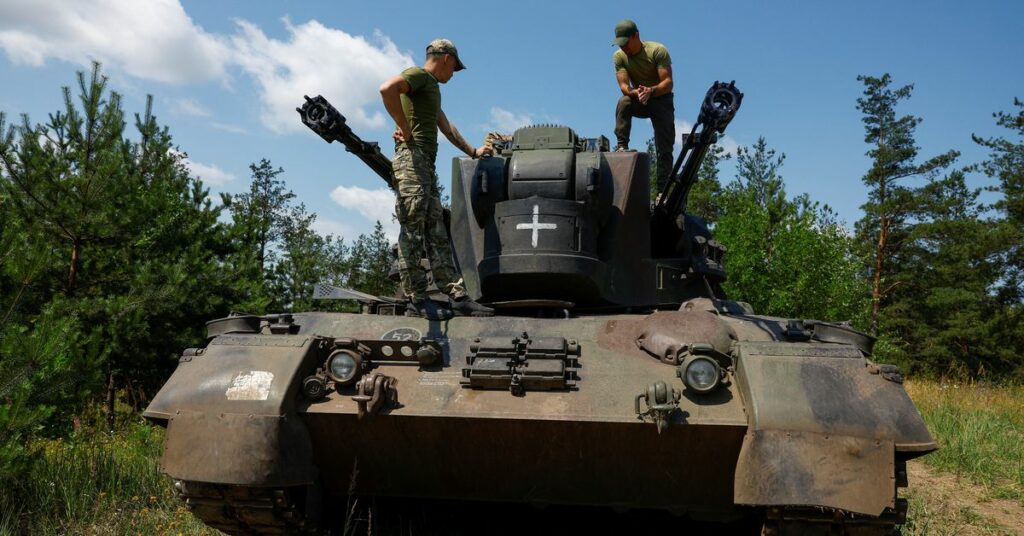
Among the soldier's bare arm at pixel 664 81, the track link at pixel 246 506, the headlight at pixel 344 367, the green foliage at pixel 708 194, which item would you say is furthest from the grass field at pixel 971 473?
the green foliage at pixel 708 194

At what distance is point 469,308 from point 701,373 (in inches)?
82.8

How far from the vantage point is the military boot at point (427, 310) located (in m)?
6.27

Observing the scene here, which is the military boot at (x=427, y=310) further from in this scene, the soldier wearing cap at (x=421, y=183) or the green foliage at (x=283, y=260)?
the green foliage at (x=283, y=260)

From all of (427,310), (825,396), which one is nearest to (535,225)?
(427,310)

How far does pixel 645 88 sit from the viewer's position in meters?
8.30

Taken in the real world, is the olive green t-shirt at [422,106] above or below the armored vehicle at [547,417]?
above

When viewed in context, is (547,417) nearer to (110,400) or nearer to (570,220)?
(570,220)

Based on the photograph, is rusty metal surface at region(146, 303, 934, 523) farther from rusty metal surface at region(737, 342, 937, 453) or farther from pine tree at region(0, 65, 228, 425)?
pine tree at region(0, 65, 228, 425)

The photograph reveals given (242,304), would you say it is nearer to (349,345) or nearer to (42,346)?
(42,346)

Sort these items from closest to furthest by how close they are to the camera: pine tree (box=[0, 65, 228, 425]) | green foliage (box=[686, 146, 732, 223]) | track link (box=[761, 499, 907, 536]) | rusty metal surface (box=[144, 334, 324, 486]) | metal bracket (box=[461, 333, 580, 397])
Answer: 1. track link (box=[761, 499, 907, 536])
2. rusty metal surface (box=[144, 334, 324, 486])
3. metal bracket (box=[461, 333, 580, 397])
4. pine tree (box=[0, 65, 228, 425])
5. green foliage (box=[686, 146, 732, 223])

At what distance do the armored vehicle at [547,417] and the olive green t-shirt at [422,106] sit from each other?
1.42 metres

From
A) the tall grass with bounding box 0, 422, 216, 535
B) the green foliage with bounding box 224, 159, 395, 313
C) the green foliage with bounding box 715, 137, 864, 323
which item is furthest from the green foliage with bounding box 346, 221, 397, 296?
the tall grass with bounding box 0, 422, 216, 535

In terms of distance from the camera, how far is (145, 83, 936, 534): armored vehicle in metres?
4.80

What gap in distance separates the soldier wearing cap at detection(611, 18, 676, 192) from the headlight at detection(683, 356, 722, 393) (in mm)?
3424
